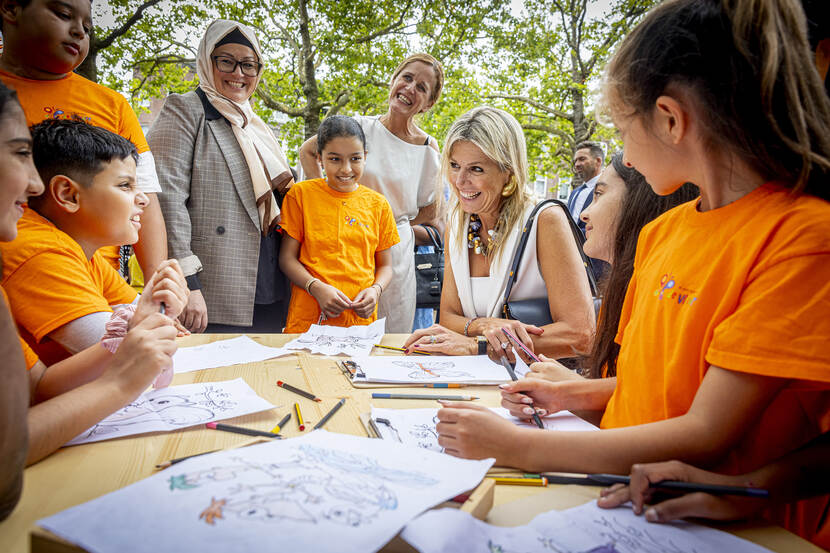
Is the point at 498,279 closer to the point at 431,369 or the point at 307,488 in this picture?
the point at 431,369

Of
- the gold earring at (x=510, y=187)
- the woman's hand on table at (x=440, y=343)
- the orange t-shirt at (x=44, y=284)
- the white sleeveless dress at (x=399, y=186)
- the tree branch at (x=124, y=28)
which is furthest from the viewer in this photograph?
the tree branch at (x=124, y=28)

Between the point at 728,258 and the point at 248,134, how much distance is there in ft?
8.26

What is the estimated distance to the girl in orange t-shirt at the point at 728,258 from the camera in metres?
0.76

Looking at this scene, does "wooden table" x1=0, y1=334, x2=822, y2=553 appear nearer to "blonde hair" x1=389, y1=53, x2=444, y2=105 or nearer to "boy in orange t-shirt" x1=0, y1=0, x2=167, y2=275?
"boy in orange t-shirt" x1=0, y1=0, x2=167, y2=275

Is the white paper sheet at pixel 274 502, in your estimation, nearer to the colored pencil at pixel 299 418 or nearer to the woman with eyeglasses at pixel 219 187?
the colored pencil at pixel 299 418

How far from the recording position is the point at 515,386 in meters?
1.15

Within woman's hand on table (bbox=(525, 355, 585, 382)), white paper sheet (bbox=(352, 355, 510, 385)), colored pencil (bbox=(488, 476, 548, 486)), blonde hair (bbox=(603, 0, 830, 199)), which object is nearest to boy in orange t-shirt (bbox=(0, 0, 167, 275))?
white paper sheet (bbox=(352, 355, 510, 385))

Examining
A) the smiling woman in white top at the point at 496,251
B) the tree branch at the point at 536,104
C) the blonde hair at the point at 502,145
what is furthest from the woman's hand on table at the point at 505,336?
the tree branch at the point at 536,104

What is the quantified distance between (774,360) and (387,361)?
1.12 m

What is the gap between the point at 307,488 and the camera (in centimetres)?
68

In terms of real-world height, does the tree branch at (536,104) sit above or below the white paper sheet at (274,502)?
above

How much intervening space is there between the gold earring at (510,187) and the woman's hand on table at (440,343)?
30.9 inches

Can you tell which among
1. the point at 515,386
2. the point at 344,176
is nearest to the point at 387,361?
the point at 515,386

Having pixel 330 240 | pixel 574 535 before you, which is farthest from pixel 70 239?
pixel 574 535
